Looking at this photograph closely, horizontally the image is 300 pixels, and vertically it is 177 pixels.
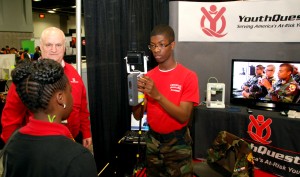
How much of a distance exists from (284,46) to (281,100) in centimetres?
70

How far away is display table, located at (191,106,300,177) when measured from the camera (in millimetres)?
2887

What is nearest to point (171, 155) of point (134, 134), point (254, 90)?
point (134, 134)

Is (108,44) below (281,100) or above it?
above

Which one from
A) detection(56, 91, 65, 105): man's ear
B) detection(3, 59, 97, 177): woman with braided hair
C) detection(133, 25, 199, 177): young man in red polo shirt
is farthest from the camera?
detection(133, 25, 199, 177): young man in red polo shirt

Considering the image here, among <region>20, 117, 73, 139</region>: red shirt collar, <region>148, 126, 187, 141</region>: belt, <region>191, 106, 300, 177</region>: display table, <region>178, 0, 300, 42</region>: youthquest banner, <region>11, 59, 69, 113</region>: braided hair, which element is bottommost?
<region>191, 106, 300, 177</region>: display table

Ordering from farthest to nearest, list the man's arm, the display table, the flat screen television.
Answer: the flat screen television < the display table < the man's arm

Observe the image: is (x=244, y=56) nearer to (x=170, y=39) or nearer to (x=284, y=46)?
(x=284, y=46)

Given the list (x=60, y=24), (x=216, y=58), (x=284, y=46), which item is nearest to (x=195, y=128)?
(x=216, y=58)

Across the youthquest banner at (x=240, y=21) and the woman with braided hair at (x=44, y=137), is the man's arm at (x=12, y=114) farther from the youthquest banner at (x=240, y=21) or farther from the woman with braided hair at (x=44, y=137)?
the youthquest banner at (x=240, y=21)

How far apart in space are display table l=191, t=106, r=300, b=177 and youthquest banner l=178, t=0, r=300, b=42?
95 cm

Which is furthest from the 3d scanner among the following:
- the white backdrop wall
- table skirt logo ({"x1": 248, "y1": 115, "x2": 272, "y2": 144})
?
table skirt logo ({"x1": 248, "y1": 115, "x2": 272, "y2": 144})

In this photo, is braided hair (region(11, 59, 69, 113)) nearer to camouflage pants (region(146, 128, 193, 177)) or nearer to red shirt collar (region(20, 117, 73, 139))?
red shirt collar (region(20, 117, 73, 139))

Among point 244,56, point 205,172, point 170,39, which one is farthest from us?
point 244,56

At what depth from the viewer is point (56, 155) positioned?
813 mm
